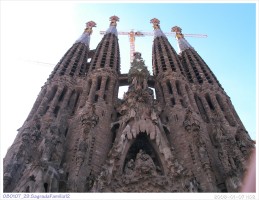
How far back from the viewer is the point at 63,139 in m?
23.2

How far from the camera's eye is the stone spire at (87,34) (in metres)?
41.0

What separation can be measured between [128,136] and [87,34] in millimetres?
25414

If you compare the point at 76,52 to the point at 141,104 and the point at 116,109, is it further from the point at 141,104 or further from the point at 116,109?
the point at 141,104

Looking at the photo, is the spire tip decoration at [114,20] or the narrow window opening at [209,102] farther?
the spire tip decoration at [114,20]

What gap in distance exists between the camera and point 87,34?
145 feet

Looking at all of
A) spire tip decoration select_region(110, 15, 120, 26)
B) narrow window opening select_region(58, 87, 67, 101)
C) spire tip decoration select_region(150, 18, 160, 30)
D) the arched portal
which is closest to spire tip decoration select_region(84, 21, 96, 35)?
spire tip decoration select_region(110, 15, 120, 26)

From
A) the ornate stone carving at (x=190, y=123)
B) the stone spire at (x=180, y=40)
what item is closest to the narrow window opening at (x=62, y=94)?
the ornate stone carving at (x=190, y=123)

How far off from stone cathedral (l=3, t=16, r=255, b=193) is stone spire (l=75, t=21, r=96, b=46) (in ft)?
21.7

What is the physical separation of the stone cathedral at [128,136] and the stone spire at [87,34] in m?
6.62

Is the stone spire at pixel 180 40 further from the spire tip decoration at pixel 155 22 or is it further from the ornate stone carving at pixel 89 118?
the ornate stone carving at pixel 89 118

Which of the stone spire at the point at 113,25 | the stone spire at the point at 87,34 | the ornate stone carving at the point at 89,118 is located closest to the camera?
the ornate stone carving at the point at 89,118

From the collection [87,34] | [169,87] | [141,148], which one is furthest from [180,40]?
[141,148]

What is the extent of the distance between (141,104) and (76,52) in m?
15.3

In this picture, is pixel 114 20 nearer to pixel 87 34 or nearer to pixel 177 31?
pixel 87 34
